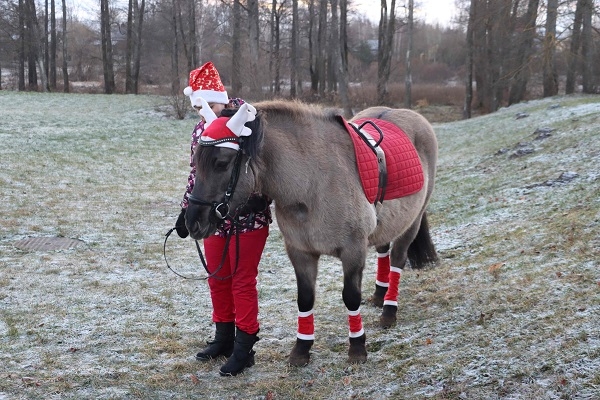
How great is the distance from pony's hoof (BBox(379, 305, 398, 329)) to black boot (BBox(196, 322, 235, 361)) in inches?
52.3

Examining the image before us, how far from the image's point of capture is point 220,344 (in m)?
4.11

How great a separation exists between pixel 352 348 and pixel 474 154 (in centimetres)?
1130

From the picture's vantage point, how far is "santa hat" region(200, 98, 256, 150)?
10.4 ft

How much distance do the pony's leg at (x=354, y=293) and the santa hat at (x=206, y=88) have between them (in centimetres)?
137

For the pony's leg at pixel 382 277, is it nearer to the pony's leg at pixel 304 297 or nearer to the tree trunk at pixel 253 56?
the pony's leg at pixel 304 297

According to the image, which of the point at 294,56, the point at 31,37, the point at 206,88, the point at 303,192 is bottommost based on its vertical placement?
the point at 303,192

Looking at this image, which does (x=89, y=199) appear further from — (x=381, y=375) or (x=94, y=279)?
(x=381, y=375)

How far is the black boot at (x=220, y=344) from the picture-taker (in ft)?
13.4

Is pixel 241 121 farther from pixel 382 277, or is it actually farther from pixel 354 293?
pixel 382 277

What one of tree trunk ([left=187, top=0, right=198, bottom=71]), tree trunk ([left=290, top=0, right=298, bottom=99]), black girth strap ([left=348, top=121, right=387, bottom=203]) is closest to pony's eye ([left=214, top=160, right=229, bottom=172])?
black girth strap ([left=348, top=121, right=387, bottom=203])

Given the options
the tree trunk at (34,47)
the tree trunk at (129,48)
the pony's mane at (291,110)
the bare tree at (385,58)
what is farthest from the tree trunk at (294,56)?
the pony's mane at (291,110)

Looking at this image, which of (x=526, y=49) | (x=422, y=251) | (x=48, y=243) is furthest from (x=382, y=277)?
(x=526, y=49)

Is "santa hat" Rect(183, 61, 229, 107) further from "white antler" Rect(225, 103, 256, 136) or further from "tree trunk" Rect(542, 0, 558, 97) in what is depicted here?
"tree trunk" Rect(542, 0, 558, 97)

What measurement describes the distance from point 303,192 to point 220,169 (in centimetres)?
61
